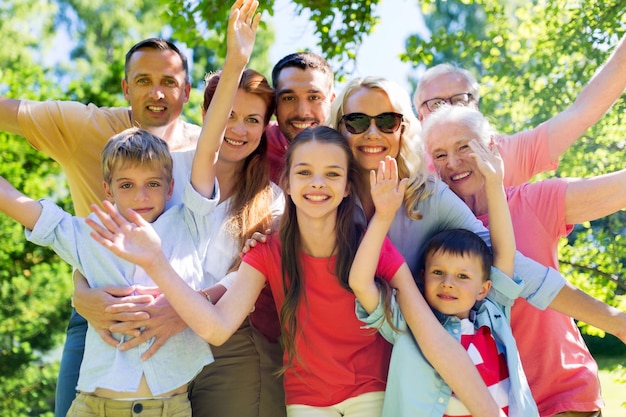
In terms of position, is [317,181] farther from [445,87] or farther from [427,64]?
[427,64]

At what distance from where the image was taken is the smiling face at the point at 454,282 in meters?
2.71

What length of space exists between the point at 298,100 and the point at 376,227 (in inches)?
53.8

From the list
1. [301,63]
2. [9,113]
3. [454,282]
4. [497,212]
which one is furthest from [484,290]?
[9,113]

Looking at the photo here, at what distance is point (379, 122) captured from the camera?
292 cm

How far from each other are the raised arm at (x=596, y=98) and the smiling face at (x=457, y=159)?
0.44 meters

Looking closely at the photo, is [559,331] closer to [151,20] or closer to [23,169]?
[23,169]

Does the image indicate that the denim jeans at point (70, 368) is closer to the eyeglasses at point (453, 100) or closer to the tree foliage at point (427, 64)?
the eyeglasses at point (453, 100)

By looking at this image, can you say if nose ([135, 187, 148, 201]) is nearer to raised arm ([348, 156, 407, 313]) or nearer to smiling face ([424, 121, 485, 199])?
raised arm ([348, 156, 407, 313])

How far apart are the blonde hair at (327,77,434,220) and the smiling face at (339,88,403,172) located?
0.9 inches

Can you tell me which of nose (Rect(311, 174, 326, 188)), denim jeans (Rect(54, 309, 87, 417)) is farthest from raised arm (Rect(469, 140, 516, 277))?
denim jeans (Rect(54, 309, 87, 417))

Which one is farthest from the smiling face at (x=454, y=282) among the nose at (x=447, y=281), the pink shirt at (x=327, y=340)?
the pink shirt at (x=327, y=340)

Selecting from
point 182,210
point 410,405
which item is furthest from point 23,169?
point 410,405

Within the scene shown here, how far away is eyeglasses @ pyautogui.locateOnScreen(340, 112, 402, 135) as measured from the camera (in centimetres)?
291

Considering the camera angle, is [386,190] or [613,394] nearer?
[386,190]
